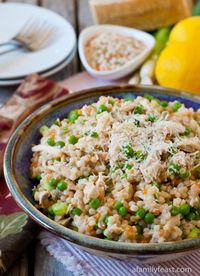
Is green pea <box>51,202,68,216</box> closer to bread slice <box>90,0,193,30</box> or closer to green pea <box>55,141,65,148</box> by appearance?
green pea <box>55,141,65,148</box>

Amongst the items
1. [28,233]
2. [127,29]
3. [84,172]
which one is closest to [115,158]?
[84,172]

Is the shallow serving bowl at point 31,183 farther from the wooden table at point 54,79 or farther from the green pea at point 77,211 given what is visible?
the wooden table at point 54,79

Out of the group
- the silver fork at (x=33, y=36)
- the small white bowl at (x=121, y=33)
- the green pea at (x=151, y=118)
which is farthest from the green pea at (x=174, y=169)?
the silver fork at (x=33, y=36)

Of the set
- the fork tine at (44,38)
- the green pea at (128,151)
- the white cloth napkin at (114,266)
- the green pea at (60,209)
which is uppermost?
the green pea at (128,151)

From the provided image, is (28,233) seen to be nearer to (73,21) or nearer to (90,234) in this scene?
(90,234)

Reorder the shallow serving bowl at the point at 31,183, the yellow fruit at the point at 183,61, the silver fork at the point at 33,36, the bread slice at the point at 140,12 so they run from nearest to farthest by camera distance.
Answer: the shallow serving bowl at the point at 31,183, the yellow fruit at the point at 183,61, the silver fork at the point at 33,36, the bread slice at the point at 140,12

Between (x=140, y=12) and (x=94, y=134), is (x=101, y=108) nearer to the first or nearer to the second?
(x=94, y=134)
